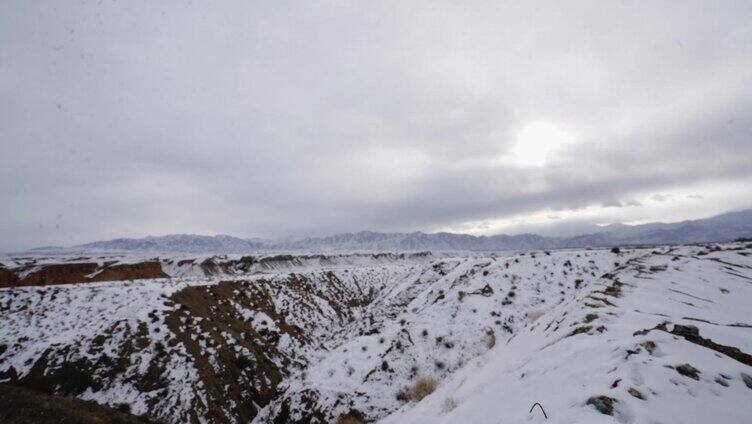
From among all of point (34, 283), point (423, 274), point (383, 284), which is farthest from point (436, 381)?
point (34, 283)

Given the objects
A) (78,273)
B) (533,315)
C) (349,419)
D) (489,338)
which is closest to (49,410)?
(349,419)

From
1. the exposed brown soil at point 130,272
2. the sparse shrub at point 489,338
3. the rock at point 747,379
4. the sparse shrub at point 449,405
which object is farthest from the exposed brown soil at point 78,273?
the rock at point 747,379

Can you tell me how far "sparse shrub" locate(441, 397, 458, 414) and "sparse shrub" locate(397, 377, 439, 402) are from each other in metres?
5.20

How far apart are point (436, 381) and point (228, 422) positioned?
13049 millimetres

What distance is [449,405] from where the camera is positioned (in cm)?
1020

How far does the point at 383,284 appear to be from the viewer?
6288 centimetres

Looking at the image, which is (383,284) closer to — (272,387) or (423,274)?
(423,274)

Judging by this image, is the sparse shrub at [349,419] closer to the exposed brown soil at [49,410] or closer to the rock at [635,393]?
the exposed brown soil at [49,410]

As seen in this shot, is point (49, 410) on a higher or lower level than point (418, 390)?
lower

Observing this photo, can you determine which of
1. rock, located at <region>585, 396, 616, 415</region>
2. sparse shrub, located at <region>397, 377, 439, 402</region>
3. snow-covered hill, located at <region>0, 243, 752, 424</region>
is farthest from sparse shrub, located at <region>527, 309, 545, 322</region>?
rock, located at <region>585, 396, 616, 415</region>

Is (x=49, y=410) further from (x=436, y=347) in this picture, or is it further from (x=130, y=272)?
(x=130, y=272)

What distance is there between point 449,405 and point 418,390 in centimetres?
633

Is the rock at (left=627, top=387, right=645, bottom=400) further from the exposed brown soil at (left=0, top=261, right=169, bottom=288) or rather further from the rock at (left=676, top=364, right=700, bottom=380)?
the exposed brown soil at (left=0, top=261, right=169, bottom=288)

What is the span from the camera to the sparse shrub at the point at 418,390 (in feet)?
50.7
